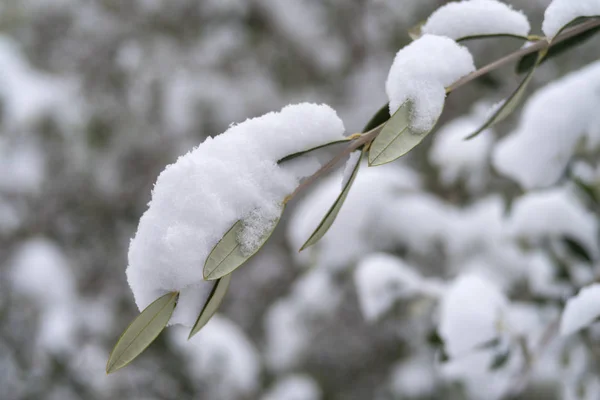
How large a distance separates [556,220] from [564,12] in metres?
0.70

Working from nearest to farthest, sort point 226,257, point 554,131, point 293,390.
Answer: point 226,257 < point 554,131 < point 293,390

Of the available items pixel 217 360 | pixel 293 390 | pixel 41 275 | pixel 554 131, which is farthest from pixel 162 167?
pixel 554 131

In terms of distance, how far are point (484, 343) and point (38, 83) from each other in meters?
2.36

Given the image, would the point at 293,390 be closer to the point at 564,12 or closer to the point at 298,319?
the point at 298,319

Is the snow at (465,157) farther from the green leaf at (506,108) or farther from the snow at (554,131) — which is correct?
the green leaf at (506,108)

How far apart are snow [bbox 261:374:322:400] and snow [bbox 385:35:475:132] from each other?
6.06 ft

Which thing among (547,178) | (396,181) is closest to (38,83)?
(396,181)

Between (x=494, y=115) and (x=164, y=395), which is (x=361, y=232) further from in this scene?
(x=164, y=395)

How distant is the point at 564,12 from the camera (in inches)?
17.8

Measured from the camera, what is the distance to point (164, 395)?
1.93 meters

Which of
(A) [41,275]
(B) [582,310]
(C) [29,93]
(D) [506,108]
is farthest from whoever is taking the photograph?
(C) [29,93]

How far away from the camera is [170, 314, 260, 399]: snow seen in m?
1.92

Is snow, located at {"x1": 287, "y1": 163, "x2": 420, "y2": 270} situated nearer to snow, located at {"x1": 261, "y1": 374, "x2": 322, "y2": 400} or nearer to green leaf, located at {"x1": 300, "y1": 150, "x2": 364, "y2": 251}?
green leaf, located at {"x1": 300, "y1": 150, "x2": 364, "y2": 251}

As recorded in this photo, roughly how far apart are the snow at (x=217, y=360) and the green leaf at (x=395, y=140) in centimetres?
164
